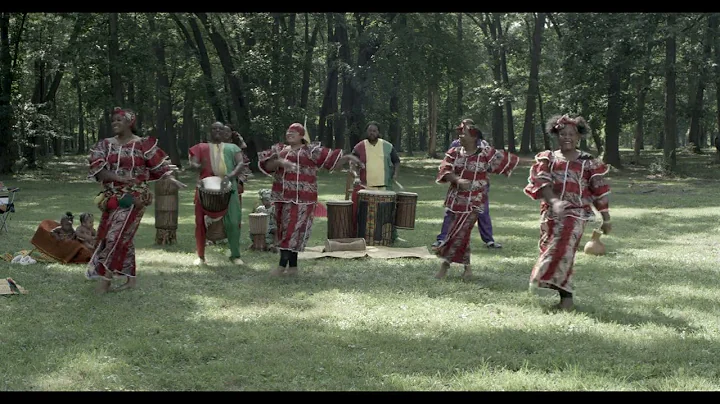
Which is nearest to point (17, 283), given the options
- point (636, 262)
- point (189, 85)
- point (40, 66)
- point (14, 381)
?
point (14, 381)

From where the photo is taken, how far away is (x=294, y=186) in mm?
→ 9797

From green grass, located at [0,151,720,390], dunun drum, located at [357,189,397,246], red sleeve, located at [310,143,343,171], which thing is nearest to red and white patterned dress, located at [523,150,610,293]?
green grass, located at [0,151,720,390]

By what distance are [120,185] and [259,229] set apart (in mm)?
3850

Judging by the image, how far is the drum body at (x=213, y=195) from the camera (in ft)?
34.6

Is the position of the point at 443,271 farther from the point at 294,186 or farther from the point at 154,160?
the point at 154,160

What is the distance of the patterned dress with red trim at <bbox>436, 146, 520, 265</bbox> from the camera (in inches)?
367

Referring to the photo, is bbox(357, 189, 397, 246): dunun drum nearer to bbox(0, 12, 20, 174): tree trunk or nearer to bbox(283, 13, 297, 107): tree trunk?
bbox(283, 13, 297, 107): tree trunk

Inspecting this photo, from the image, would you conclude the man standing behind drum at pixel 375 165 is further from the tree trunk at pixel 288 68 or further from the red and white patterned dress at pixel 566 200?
the tree trunk at pixel 288 68

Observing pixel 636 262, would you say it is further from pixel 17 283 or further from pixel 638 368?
pixel 17 283

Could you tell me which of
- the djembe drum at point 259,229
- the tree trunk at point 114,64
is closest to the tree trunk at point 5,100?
the tree trunk at point 114,64

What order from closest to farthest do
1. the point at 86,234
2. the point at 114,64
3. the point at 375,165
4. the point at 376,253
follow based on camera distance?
the point at 86,234 < the point at 376,253 < the point at 375,165 < the point at 114,64

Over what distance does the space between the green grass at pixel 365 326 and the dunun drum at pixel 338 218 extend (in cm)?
141

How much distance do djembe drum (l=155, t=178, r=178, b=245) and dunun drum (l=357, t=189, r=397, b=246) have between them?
2.89 m

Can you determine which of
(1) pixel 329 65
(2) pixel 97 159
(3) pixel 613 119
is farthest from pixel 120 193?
(1) pixel 329 65
